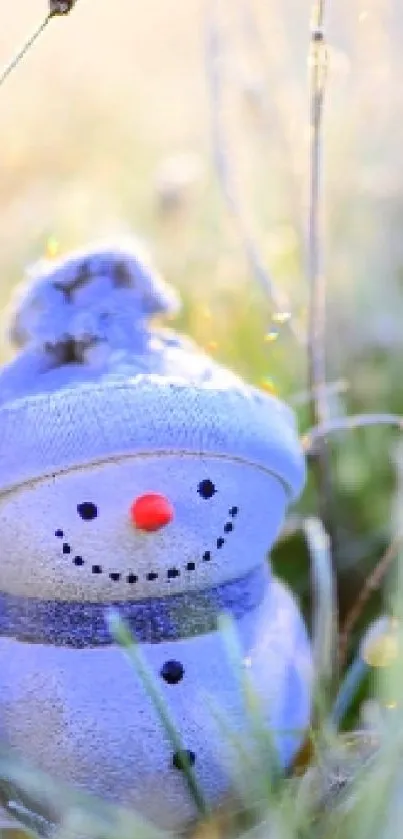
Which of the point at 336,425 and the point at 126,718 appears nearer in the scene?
the point at 126,718

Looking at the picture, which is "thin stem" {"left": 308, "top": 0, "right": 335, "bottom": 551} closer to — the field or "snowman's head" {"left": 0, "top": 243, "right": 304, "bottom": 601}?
the field

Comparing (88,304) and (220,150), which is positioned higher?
(220,150)

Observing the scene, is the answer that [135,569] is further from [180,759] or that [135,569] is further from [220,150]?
[220,150]

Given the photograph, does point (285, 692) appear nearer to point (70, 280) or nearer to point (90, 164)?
point (70, 280)

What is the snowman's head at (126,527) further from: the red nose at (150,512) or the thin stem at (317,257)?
the thin stem at (317,257)

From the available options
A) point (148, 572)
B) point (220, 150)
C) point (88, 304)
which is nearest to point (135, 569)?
point (148, 572)

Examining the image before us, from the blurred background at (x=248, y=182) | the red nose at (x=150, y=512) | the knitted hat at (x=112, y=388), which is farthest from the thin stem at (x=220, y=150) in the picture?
the red nose at (x=150, y=512)

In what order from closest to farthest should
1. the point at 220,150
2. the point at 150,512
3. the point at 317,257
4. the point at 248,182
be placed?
1. the point at 150,512
2. the point at 317,257
3. the point at 220,150
4. the point at 248,182
